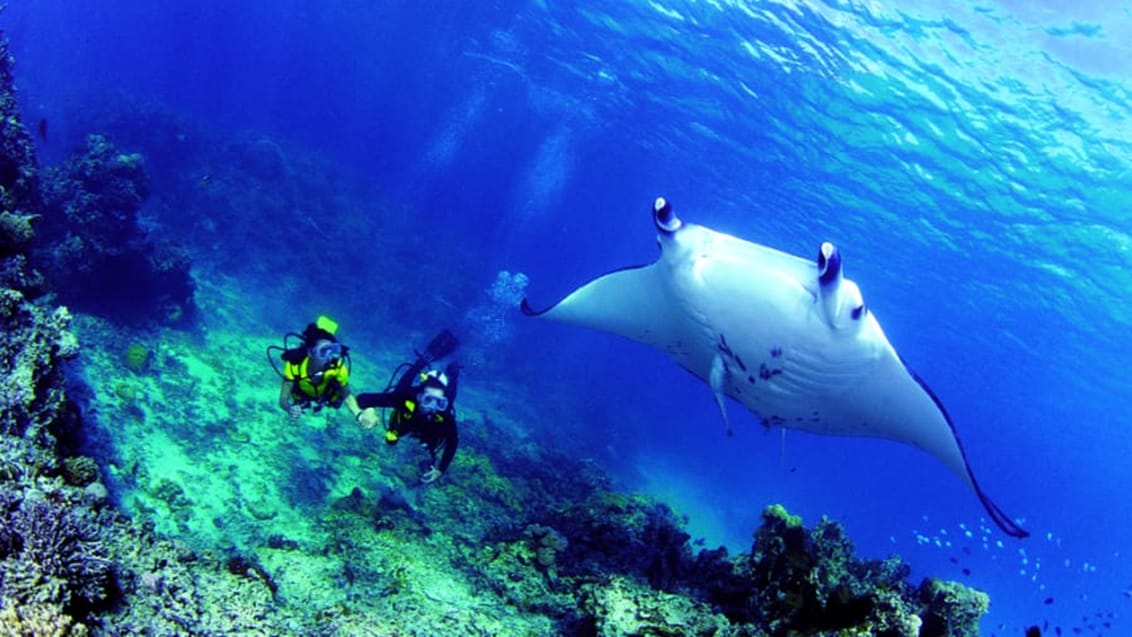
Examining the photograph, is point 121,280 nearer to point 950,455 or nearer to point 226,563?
point 226,563

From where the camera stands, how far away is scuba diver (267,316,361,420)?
5922 mm

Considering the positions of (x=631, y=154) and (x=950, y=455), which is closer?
(x=950, y=455)

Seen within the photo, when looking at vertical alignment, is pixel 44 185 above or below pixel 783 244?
below

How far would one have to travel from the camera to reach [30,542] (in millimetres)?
2293

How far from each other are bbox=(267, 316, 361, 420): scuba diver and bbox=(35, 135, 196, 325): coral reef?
715 centimetres

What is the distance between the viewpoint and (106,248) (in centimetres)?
1134

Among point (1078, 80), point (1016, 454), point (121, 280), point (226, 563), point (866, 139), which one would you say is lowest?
point (1016, 454)

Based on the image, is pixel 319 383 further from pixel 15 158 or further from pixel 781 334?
pixel 15 158

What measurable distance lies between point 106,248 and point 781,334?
39.7ft

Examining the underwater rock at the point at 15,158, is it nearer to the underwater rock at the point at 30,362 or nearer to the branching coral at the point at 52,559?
the underwater rock at the point at 30,362

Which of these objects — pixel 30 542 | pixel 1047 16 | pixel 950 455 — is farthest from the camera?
pixel 1047 16

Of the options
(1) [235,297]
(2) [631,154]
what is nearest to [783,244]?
(2) [631,154]

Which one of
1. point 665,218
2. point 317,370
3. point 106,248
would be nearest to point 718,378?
point 665,218

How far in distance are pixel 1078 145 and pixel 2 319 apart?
70.4 feet
